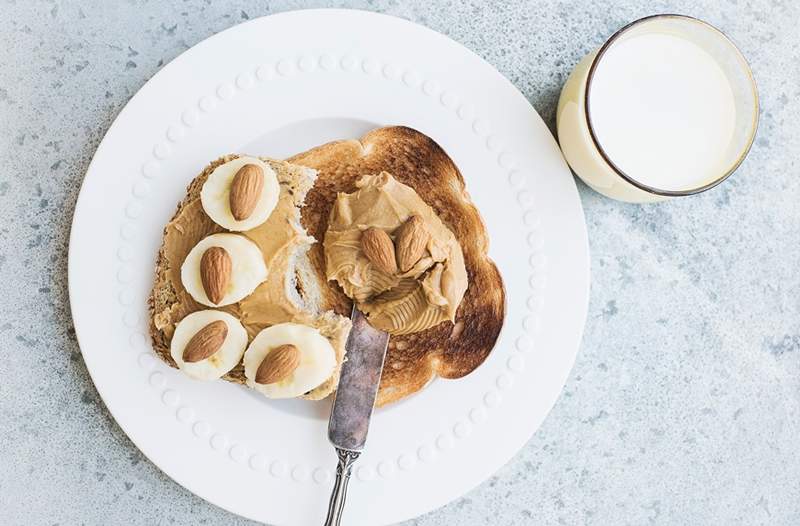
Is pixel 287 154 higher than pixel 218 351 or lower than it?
higher

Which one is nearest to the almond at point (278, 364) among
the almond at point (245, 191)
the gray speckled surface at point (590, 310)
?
the almond at point (245, 191)

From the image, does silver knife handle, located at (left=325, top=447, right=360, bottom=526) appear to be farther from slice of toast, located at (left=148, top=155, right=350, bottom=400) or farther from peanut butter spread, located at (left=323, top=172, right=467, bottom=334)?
peanut butter spread, located at (left=323, top=172, right=467, bottom=334)

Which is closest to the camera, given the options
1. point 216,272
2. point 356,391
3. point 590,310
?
point 216,272

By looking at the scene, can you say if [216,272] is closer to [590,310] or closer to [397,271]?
[397,271]

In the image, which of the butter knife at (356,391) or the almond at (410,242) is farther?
the butter knife at (356,391)

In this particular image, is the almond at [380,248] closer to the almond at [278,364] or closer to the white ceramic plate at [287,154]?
the almond at [278,364]

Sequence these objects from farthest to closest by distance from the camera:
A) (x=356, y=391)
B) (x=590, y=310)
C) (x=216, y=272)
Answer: (x=590, y=310)
(x=356, y=391)
(x=216, y=272)

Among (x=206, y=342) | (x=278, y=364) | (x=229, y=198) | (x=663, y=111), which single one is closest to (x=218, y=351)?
(x=206, y=342)
